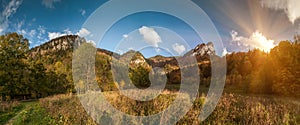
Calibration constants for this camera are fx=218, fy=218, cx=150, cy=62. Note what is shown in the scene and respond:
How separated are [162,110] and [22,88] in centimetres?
2425

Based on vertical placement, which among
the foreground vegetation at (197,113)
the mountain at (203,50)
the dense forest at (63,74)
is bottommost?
the foreground vegetation at (197,113)

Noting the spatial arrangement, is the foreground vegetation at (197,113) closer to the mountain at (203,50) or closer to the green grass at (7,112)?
the green grass at (7,112)

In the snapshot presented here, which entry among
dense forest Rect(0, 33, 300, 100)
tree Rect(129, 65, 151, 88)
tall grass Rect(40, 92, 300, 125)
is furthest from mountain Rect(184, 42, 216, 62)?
tree Rect(129, 65, 151, 88)

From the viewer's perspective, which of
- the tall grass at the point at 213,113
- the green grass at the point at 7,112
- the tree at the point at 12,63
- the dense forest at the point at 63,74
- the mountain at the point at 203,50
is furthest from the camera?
the mountain at the point at 203,50

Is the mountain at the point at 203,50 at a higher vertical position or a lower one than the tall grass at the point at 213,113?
higher

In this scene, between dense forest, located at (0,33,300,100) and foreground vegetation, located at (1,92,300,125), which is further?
dense forest, located at (0,33,300,100)

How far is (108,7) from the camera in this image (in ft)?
38.7

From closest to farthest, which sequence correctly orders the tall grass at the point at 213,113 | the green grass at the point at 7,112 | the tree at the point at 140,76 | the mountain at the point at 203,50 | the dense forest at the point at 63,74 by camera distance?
1. the tall grass at the point at 213,113
2. the green grass at the point at 7,112
3. the dense forest at the point at 63,74
4. the mountain at the point at 203,50
5. the tree at the point at 140,76

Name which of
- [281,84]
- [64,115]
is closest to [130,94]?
[64,115]

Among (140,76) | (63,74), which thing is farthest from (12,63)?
(140,76)

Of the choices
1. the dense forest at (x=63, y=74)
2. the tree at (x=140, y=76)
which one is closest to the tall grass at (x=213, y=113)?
the dense forest at (x=63, y=74)

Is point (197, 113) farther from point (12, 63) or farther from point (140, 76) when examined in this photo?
point (140, 76)

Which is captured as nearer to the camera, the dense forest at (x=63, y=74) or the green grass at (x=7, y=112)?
the green grass at (x=7, y=112)

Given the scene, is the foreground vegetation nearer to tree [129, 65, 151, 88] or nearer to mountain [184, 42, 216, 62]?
mountain [184, 42, 216, 62]
